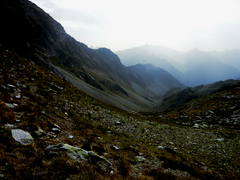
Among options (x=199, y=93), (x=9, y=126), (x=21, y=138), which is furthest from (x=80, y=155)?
(x=199, y=93)

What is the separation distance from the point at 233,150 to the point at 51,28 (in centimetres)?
13119

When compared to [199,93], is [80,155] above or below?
below

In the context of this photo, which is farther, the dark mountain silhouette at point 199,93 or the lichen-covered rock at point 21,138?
the dark mountain silhouette at point 199,93

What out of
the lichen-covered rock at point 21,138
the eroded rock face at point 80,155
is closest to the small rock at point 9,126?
the lichen-covered rock at point 21,138

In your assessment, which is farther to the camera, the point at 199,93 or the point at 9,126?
the point at 199,93

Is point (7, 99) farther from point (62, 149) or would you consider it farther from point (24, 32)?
point (24, 32)

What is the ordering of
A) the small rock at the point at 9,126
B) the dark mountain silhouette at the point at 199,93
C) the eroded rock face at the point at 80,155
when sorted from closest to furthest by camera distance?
the eroded rock face at the point at 80,155
the small rock at the point at 9,126
the dark mountain silhouette at the point at 199,93

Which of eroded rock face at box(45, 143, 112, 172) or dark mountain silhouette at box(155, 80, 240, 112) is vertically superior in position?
dark mountain silhouette at box(155, 80, 240, 112)

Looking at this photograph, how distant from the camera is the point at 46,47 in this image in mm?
84438

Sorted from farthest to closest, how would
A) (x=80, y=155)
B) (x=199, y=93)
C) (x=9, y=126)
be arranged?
(x=199, y=93)
(x=9, y=126)
(x=80, y=155)

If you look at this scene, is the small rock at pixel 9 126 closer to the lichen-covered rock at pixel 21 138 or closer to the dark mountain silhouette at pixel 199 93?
the lichen-covered rock at pixel 21 138

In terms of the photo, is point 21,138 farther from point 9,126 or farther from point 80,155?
point 80,155

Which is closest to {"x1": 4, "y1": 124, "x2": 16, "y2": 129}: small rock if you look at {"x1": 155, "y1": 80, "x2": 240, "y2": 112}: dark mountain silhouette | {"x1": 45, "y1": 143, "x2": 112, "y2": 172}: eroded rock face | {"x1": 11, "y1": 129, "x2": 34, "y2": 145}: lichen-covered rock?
{"x1": 11, "y1": 129, "x2": 34, "y2": 145}: lichen-covered rock

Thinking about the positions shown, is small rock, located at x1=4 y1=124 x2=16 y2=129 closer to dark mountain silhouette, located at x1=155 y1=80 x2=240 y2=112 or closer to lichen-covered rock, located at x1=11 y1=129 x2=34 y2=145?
lichen-covered rock, located at x1=11 y1=129 x2=34 y2=145
